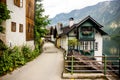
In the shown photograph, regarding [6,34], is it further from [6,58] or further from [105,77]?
[105,77]

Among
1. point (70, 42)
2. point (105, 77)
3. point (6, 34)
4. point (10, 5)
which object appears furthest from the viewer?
point (70, 42)

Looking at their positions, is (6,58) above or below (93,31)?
below

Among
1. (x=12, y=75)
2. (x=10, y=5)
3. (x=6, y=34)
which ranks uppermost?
(x=10, y=5)

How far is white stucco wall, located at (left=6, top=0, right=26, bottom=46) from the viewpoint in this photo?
18.0m

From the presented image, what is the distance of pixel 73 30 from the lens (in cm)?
3650

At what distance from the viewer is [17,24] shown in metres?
21.2

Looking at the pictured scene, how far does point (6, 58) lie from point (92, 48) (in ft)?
73.3

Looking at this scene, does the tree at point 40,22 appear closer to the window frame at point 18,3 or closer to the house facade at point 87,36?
the house facade at point 87,36

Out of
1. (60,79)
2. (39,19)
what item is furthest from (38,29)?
(60,79)

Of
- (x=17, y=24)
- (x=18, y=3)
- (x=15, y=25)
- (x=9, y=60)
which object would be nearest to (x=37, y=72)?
(x=9, y=60)

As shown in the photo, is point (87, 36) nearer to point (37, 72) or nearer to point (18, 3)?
point (18, 3)

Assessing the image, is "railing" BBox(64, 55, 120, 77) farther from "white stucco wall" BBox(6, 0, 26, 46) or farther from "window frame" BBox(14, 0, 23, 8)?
"window frame" BBox(14, 0, 23, 8)

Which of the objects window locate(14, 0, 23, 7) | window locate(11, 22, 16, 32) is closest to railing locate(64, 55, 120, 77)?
window locate(11, 22, 16, 32)

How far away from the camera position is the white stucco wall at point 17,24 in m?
18.0
